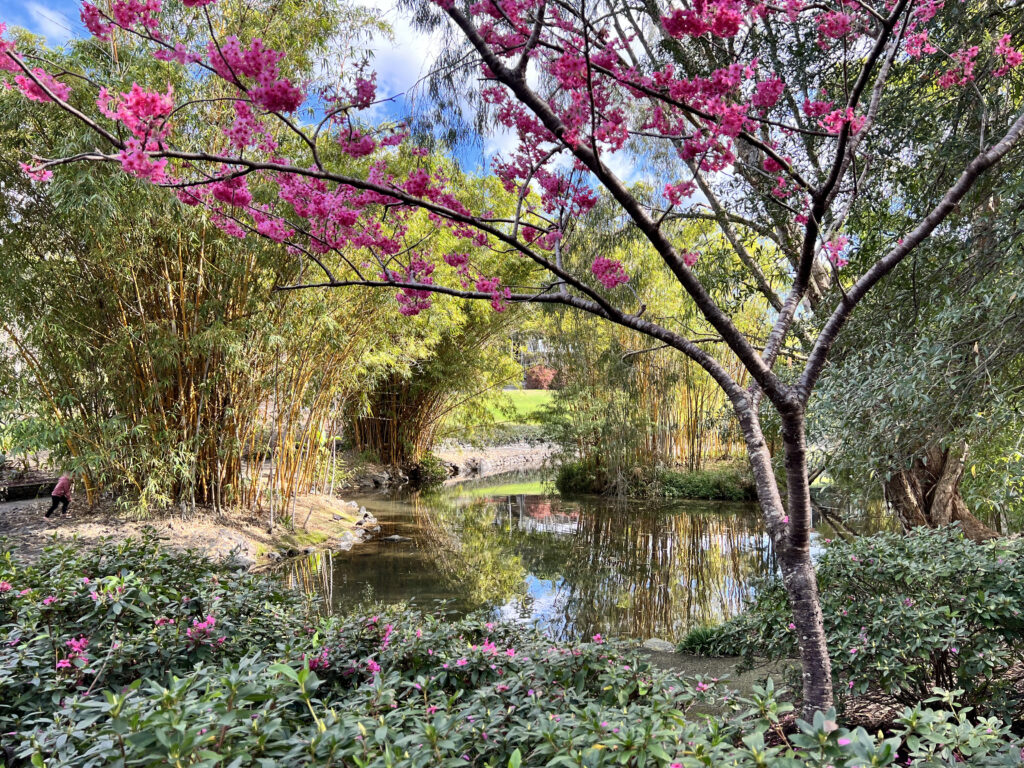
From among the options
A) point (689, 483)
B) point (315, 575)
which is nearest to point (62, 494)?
point (315, 575)

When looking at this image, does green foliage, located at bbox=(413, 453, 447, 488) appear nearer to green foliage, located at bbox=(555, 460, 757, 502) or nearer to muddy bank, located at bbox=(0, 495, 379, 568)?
green foliage, located at bbox=(555, 460, 757, 502)

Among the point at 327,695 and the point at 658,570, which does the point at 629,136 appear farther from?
the point at 658,570

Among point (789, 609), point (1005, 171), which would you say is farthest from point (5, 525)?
point (1005, 171)

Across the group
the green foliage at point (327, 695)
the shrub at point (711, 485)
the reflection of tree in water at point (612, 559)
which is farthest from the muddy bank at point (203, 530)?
the shrub at point (711, 485)

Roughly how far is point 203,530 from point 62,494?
138cm

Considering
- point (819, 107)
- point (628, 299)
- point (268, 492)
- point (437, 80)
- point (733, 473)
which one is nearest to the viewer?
point (819, 107)

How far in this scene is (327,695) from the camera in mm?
1359

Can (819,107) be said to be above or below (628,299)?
below

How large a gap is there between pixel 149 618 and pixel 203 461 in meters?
4.45

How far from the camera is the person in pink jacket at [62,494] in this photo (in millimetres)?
5508

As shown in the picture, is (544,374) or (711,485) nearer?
(711,485)

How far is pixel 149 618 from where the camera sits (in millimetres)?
1880

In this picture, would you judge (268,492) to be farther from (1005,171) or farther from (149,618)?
(1005,171)

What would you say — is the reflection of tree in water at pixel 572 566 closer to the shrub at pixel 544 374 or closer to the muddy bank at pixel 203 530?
the muddy bank at pixel 203 530
